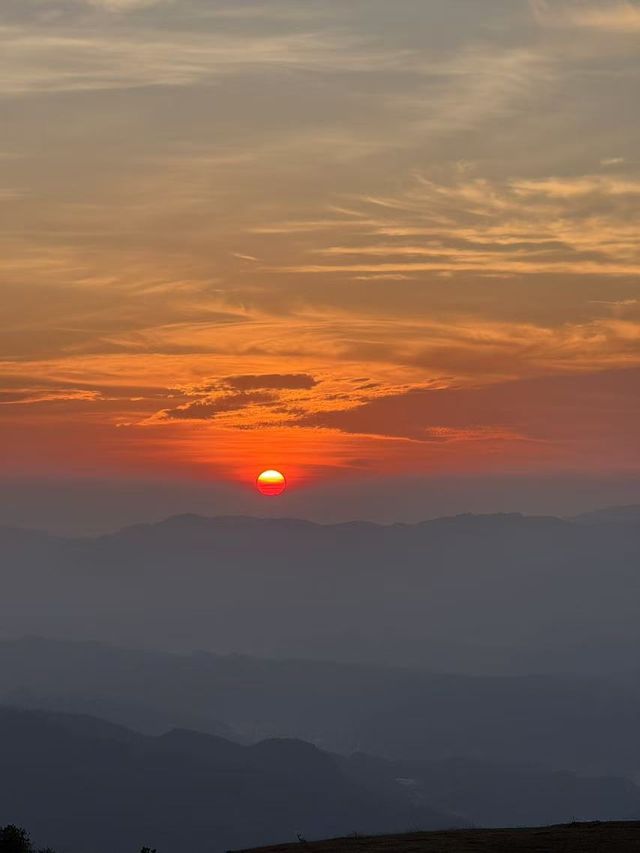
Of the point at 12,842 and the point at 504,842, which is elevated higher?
the point at 12,842

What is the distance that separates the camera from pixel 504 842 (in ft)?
186

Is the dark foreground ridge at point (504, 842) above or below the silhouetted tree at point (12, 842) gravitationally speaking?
below

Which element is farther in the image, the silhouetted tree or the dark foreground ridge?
the silhouetted tree

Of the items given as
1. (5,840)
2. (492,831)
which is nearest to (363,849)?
(492,831)

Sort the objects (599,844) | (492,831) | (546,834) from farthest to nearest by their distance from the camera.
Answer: (492,831) < (546,834) < (599,844)

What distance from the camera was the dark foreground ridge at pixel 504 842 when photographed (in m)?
54.2

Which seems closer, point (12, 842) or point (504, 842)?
point (504, 842)

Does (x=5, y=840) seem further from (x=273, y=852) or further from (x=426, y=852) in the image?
(x=426, y=852)

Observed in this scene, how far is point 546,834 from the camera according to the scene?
5872 cm

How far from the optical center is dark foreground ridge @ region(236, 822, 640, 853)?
178ft

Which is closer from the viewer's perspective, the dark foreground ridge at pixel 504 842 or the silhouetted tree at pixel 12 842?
the dark foreground ridge at pixel 504 842

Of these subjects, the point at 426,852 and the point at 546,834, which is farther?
the point at 546,834

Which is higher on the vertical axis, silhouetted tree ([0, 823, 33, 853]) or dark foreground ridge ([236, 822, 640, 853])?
silhouetted tree ([0, 823, 33, 853])

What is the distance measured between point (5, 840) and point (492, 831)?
96.0 ft
